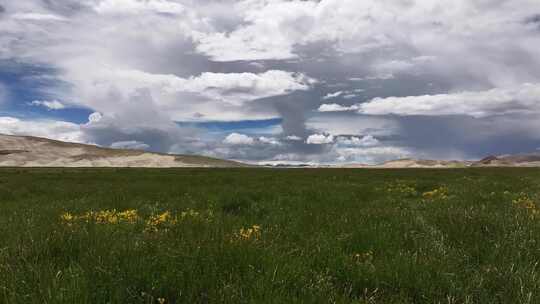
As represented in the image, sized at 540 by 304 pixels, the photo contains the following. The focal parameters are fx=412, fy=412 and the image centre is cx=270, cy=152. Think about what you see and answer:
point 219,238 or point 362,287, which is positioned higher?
point 219,238

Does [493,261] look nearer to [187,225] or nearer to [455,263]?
[455,263]

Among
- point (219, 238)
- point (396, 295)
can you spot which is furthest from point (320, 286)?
point (219, 238)

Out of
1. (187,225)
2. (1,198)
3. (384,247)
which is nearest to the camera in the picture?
(384,247)

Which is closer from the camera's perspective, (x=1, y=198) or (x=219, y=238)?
(x=219, y=238)

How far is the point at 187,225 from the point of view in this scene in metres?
6.86

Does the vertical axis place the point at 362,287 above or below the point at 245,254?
below

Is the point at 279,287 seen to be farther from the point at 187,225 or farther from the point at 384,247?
the point at 187,225

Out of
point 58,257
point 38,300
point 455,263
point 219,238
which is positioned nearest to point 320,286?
point 219,238

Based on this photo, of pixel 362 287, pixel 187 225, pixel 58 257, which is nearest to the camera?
pixel 362 287

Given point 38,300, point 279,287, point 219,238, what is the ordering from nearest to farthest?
point 38,300, point 279,287, point 219,238

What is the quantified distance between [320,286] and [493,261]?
2.80 metres

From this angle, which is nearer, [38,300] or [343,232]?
[38,300]

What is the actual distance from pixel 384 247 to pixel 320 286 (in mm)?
2218

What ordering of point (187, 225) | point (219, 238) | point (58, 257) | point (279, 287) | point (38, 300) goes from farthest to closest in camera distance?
1. point (187, 225)
2. point (219, 238)
3. point (58, 257)
4. point (279, 287)
5. point (38, 300)
